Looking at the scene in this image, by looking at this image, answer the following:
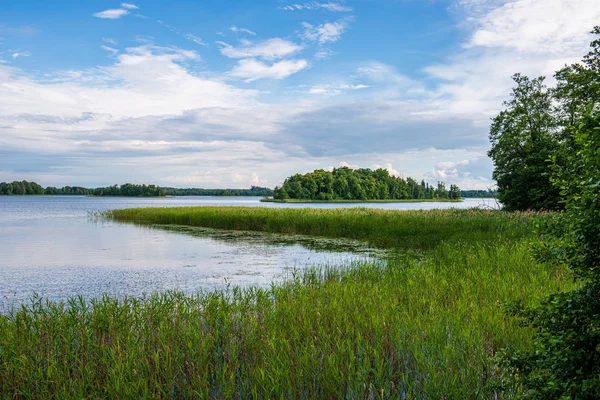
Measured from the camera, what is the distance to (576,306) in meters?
2.85

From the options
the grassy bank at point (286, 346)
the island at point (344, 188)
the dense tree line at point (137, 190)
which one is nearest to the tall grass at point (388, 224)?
the grassy bank at point (286, 346)

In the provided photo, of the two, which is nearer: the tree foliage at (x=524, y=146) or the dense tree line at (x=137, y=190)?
the tree foliage at (x=524, y=146)

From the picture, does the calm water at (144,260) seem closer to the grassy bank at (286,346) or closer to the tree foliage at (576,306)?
the grassy bank at (286,346)

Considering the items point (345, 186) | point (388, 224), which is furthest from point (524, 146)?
point (345, 186)

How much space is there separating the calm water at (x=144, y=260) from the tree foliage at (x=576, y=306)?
29.1 ft

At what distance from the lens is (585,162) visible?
292cm

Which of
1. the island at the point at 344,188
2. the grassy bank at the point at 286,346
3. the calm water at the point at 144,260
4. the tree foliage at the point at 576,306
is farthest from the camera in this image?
the island at the point at 344,188

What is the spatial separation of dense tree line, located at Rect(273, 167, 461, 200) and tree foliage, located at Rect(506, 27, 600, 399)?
112m

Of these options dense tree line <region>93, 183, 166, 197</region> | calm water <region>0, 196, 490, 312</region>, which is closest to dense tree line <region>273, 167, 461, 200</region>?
dense tree line <region>93, 183, 166, 197</region>

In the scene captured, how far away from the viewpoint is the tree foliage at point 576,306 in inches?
107

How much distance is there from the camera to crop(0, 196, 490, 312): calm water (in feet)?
36.8

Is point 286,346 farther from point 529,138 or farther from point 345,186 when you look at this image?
point 345,186

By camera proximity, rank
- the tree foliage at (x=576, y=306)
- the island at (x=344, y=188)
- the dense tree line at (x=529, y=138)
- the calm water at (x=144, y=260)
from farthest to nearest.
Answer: the island at (x=344, y=188) < the dense tree line at (x=529, y=138) < the calm water at (x=144, y=260) < the tree foliage at (x=576, y=306)

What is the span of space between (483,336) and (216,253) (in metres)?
13.8
